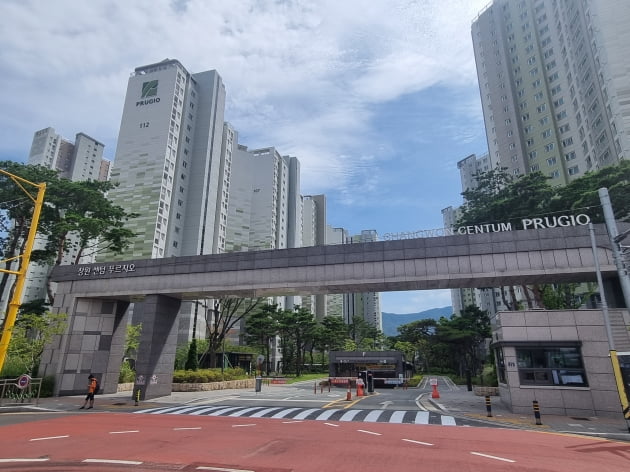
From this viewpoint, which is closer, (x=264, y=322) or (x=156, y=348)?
(x=156, y=348)

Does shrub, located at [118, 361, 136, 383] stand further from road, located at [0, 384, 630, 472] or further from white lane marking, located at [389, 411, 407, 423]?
white lane marking, located at [389, 411, 407, 423]

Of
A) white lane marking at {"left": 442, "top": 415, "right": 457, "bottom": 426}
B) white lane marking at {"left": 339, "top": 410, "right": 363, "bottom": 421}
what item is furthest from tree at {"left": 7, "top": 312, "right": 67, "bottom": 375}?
white lane marking at {"left": 442, "top": 415, "right": 457, "bottom": 426}

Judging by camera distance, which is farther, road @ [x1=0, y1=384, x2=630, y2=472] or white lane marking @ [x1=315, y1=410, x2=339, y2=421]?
white lane marking @ [x1=315, y1=410, x2=339, y2=421]

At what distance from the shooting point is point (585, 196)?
105ft

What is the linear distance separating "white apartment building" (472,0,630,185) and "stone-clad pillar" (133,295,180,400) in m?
60.0

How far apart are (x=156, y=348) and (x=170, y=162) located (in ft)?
208

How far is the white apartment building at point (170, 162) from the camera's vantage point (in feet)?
261

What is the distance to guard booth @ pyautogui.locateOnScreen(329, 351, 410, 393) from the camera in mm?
51281

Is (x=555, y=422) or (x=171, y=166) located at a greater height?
(x=171, y=166)

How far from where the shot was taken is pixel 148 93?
84.4m

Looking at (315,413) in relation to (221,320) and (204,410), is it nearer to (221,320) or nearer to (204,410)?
(204,410)

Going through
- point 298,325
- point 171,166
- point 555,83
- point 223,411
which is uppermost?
point 555,83

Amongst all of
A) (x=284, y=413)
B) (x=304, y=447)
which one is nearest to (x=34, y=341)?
(x=284, y=413)

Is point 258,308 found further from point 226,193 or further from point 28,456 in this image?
point 28,456
